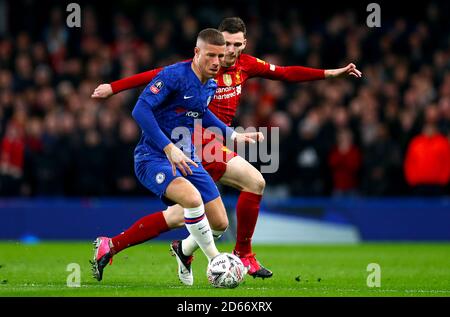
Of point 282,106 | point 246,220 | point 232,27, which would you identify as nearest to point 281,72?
point 232,27

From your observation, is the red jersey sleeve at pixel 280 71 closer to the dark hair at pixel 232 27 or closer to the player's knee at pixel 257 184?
the dark hair at pixel 232 27

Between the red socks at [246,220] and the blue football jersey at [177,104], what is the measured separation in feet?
3.22

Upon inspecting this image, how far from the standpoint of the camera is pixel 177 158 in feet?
27.9

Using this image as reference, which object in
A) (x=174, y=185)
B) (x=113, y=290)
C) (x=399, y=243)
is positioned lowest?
(x=399, y=243)

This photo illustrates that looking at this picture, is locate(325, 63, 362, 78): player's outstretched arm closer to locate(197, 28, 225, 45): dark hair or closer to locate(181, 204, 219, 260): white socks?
locate(197, 28, 225, 45): dark hair

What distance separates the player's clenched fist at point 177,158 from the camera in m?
8.49

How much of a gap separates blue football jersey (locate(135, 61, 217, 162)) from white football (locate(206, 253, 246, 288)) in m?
1.13

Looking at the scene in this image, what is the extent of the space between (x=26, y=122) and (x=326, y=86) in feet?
18.6

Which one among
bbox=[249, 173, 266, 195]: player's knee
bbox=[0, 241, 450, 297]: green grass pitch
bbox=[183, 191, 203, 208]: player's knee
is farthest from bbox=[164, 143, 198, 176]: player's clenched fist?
bbox=[249, 173, 266, 195]: player's knee

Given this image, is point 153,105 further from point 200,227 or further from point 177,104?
point 200,227

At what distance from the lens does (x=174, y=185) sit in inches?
348

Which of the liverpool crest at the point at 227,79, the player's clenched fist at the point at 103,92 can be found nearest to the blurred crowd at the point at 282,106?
the liverpool crest at the point at 227,79
